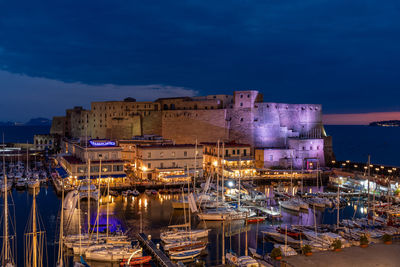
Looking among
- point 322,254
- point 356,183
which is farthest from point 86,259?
point 356,183

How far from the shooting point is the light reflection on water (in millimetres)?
22219

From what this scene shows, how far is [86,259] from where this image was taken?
755 inches

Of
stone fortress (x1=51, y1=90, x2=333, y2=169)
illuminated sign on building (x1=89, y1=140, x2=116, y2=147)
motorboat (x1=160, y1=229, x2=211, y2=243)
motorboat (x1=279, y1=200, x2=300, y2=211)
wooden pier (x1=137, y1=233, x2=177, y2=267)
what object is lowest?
wooden pier (x1=137, y1=233, x2=177, y2=267)

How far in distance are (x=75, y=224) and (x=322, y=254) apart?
54.2 ft

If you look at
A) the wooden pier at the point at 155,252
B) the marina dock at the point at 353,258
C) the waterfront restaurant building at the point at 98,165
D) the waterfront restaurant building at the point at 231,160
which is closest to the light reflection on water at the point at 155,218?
the wooden pier at the point at 155,252

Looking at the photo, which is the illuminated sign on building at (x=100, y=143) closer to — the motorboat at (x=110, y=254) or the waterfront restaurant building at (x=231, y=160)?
the waterfront restaurant building at (x=231, y=160)

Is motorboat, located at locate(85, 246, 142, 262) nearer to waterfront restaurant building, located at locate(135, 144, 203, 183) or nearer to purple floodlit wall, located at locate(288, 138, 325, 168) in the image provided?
waterfront restaurant building, located at locate(135, 144, 203, 183)

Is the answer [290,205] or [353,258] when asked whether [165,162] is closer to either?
[290,205]

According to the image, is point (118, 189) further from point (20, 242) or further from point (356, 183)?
point (356, 183)

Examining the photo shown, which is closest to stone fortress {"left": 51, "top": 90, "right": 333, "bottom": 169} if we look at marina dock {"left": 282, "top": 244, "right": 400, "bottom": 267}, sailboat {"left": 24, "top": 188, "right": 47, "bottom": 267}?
marina dock {"left": 282, "top": 244, "right": 400, "bottom": 267}

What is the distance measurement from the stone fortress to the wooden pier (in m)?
28.3

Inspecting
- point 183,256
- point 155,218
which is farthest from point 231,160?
point 183,256

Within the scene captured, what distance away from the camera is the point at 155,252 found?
1964 cm

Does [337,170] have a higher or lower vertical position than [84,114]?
lower
